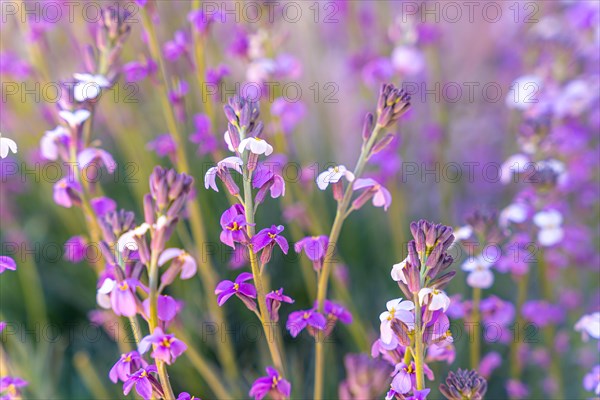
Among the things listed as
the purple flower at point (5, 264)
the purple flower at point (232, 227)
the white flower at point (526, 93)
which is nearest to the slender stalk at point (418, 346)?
the purple flower at point (232, 227)

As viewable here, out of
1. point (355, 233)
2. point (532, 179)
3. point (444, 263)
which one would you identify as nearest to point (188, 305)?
point (355, 233)

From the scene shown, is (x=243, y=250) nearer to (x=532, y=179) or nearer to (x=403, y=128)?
(x=532, y=179)

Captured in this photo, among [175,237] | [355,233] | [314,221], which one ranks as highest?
[314,221]

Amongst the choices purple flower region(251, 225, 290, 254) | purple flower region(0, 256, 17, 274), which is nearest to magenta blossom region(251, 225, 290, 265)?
purple flower region(251, 225, 290, 254)

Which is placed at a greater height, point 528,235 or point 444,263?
point 444,263

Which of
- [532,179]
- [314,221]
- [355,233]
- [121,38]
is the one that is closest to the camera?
[121,38]

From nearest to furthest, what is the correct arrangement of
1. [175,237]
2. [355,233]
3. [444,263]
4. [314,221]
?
[444,263] < [314,221] < [175,237] < [355,233]

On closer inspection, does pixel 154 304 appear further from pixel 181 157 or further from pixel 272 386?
pixel 181 157
